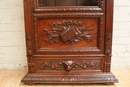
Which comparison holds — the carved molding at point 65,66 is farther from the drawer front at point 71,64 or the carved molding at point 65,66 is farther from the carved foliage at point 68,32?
the carved foliage at point 68,32

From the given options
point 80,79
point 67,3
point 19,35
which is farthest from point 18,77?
point 67,3

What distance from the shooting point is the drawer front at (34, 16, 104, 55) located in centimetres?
125

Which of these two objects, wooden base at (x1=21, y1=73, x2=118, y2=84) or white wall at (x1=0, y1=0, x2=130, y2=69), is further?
white wall at (x1=0, y1=0, x2=130, y2=69)

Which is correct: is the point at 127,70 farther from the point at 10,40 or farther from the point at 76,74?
the point at 10,40

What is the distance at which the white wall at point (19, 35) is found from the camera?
1.60 metres

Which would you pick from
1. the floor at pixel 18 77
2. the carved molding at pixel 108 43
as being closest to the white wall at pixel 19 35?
the floor at pixel 18 77

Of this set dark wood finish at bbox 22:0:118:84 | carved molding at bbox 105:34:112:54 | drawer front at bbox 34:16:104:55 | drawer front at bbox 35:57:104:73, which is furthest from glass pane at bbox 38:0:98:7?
drawer front at bbox 35:57:104:73

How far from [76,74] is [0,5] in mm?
953

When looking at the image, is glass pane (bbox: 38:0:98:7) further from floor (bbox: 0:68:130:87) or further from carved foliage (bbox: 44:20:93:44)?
floor (bbox: 0:68:130:87)

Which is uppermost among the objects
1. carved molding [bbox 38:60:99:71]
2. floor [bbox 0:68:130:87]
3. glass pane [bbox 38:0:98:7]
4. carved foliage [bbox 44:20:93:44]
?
glass pane [bbox 38:0:98:7]

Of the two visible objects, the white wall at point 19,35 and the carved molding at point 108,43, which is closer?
the carved molding at point 108,43

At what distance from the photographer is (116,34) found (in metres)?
1.64

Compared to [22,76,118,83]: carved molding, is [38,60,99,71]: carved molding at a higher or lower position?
higher

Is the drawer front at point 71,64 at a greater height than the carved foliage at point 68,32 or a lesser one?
lesser
